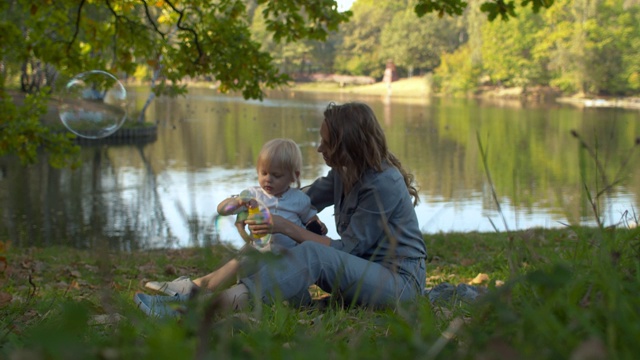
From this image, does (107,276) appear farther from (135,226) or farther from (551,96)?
(551,96)

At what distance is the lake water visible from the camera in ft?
41.5

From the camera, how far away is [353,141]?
4.41 meters

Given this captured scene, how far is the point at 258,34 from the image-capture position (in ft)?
355

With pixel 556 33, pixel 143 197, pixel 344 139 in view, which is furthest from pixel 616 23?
pixel 344 139

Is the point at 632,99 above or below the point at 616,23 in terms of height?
below

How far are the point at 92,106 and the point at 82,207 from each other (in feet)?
21.1

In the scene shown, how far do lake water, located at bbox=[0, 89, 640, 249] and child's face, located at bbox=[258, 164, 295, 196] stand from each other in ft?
1.01

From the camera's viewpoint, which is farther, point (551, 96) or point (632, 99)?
point (551, 96)

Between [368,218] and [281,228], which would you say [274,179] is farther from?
[368,218]

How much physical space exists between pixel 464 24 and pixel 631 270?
359 feet

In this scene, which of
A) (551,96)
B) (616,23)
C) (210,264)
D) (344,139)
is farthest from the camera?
(551,96)

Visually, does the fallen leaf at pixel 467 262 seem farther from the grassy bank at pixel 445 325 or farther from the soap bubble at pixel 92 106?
the soap bubble at pixel 92 106

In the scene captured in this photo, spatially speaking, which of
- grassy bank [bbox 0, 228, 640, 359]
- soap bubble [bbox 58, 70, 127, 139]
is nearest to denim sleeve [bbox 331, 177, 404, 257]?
grassy bank [bbox 0, 228, 640, 359]

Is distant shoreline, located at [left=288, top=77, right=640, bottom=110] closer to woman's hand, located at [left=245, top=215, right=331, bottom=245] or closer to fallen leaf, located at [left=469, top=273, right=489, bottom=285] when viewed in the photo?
fallen leaf, located at [left=469, top=273, right=489, bottom=285]
